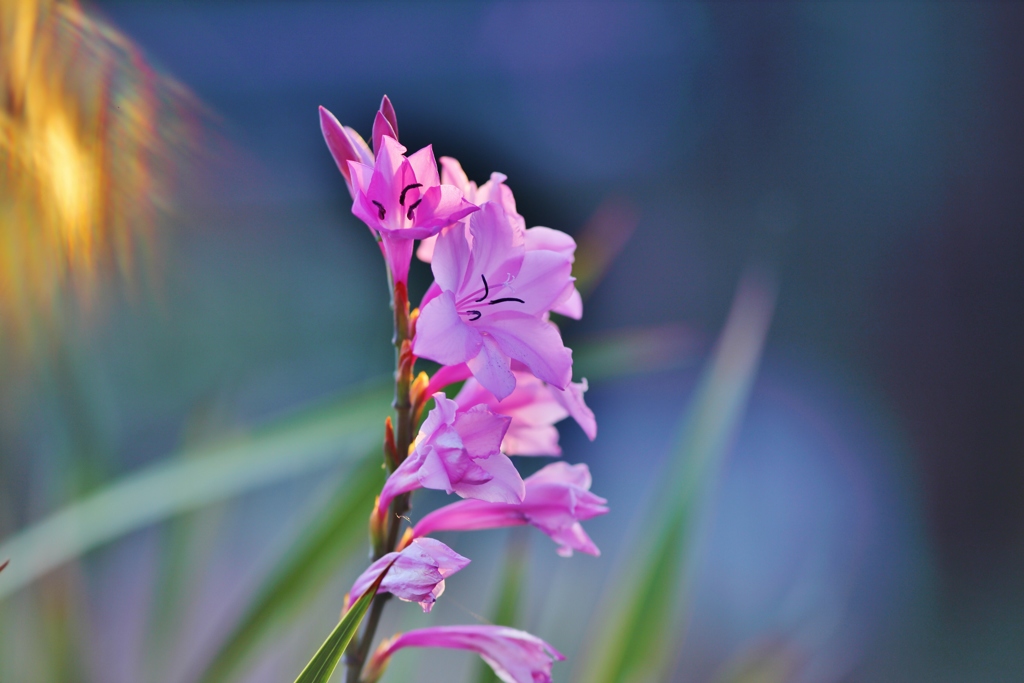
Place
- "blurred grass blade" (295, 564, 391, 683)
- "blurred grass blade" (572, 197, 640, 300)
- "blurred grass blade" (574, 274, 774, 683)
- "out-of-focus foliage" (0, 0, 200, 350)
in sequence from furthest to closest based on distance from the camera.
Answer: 1. "blurred grass blade" (572, 197, 640, 300)
2. "blurred grass blade" (574, 274, 774, 683)
3. "out-of-focus foliage" (0, 0, 200, 350)
4. "blurred grass blade" (295, 564, 391, 683)

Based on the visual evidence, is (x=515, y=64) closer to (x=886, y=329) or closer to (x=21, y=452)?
(x=886, y=329)

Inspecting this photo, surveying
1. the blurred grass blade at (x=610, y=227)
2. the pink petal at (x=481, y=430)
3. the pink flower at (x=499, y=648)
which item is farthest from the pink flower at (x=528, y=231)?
the blurred grass blade at (x=610, y=227)

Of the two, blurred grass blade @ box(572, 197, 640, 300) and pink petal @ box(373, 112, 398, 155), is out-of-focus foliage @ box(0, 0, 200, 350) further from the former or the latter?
blurred grass blade @ box(572, 197, 640, 300)

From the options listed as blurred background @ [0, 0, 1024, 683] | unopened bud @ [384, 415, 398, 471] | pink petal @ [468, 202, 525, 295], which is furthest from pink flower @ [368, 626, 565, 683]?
blurred background @ [0, 0, 1024, 683]

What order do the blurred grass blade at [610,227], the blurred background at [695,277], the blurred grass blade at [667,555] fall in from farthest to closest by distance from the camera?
the blurred background at [695,277]
the blurred grass blade at [610,227]
the blurred grass blade at [667,555]

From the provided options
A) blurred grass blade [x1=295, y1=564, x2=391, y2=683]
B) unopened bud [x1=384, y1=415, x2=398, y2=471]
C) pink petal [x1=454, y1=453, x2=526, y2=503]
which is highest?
pink petal [x1=454, y1=453, x2=526, y2=503]

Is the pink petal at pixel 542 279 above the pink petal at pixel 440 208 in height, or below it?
below

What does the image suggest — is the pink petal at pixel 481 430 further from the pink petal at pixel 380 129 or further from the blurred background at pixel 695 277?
the blurred background at pixel 695 277

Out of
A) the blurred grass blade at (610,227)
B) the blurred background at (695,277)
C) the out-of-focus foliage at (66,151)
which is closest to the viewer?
the out-of-focus foliage at (66,151)

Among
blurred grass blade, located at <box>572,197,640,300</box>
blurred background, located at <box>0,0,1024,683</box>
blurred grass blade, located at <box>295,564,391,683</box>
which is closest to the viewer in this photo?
blurred grass blade, located at <box>295,564,391,683</box>
